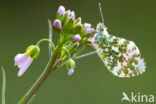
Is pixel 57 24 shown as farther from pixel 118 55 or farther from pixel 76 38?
pixel 118 55

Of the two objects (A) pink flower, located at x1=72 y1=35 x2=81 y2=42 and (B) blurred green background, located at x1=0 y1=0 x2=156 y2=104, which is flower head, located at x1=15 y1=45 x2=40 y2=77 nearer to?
(A) pink flower, located at x1=72 y1=35 x2=81 y2=42

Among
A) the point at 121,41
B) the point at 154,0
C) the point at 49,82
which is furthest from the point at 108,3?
the point at 121,41

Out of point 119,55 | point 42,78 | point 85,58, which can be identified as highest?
point 85,58

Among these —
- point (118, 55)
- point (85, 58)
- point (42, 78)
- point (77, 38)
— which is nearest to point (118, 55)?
point (118, 55)

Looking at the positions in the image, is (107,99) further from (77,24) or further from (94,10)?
(77,24)

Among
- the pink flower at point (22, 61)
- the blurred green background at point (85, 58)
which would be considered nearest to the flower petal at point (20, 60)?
the pink flower at point (22, 61)

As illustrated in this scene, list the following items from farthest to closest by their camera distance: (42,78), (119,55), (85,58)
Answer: (85,58), (119,55), (42,78)
